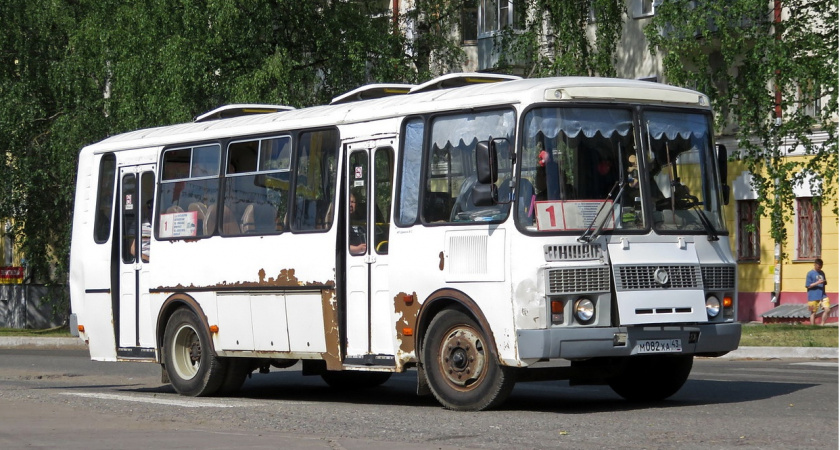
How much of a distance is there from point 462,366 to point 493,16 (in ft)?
98.1

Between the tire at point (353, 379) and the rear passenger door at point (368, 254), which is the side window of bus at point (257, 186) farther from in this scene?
the tire at point (353, 379)

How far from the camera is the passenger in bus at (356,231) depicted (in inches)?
569

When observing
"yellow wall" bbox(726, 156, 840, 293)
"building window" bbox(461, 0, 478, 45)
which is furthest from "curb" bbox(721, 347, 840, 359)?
"building window" bbox(461, 0, 478, 45)

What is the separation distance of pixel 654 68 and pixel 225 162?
2631 centimetres

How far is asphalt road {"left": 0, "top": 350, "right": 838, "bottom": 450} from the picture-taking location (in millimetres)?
10539

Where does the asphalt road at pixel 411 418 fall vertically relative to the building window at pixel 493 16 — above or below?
below

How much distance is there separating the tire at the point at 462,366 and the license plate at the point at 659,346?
3.62ft

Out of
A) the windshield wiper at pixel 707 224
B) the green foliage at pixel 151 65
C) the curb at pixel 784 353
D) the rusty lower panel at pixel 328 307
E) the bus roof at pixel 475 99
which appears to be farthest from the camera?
the green foliage at pixel 151 65

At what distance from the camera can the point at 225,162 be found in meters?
16.5

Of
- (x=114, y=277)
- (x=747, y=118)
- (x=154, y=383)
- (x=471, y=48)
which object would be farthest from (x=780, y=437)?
(x=471, y=48)

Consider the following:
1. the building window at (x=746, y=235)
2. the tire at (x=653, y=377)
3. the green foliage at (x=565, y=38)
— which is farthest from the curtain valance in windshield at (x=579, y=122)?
→ the building window at (x=746, y=235)

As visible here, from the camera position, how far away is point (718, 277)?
531 inches

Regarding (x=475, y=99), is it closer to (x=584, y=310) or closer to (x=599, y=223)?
(x=599, y=223)

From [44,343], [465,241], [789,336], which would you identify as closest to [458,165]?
[465,241]
